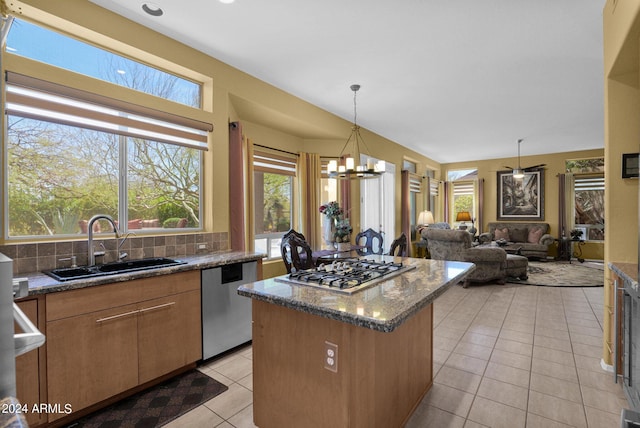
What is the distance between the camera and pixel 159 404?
2.12 meters

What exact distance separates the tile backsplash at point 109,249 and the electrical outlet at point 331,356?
6.43 ft

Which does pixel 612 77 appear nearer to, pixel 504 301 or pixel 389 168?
pixel 504 301

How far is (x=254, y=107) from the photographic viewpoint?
382 cm

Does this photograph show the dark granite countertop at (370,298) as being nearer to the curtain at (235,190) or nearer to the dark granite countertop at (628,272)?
the dark granite countertop at (628,272)

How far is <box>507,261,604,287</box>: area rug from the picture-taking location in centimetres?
544

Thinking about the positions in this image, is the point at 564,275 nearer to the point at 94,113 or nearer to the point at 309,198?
the point at 309,198

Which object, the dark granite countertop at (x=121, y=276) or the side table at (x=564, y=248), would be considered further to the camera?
the side table at (x=564, y=248)

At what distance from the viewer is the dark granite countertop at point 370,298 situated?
125 cm

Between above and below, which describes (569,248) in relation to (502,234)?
below

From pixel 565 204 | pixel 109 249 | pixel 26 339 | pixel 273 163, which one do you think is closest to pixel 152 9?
pixel 109 249

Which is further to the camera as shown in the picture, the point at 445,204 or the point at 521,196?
the point at 445,204

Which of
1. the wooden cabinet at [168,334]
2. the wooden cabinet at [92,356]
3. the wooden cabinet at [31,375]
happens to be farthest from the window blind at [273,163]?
the wooden cabinet at [31,375]

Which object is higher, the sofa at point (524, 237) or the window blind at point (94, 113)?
the window blind at point (94, 113)

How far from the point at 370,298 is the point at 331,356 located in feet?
1.07
